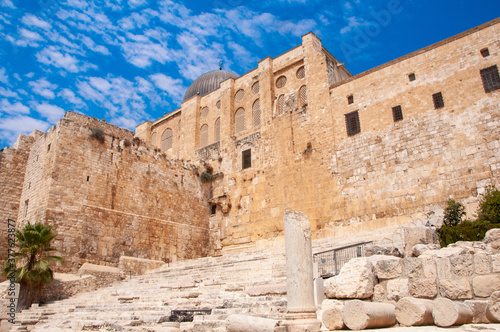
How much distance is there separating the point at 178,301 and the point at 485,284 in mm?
6593

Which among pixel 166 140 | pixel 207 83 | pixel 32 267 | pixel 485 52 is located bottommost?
pixel 32 267

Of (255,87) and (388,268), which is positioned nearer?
(388,268)

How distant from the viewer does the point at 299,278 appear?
625cm

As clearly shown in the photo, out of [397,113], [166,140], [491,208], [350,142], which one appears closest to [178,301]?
[491,208]

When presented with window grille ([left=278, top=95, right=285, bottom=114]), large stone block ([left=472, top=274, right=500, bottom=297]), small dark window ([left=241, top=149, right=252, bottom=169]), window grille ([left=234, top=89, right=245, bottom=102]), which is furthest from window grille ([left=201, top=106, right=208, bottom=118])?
large stone block ([left=472, top=274, right=500, bottom=297])

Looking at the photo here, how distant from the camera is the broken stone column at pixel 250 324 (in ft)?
18.9

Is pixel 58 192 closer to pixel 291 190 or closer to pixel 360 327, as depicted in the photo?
pixel 291 190

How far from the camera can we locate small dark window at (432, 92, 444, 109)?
1491 centimetres

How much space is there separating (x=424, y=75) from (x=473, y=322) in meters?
12.1

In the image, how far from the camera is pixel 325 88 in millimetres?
18438

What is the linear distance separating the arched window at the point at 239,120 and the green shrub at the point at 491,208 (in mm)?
12999

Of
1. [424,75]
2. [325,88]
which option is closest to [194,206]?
[325,88]

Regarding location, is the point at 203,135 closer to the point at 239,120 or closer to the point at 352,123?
→ the point at 239,120

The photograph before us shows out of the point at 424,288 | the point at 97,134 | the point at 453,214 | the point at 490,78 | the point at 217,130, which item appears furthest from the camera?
the point at 217,130
